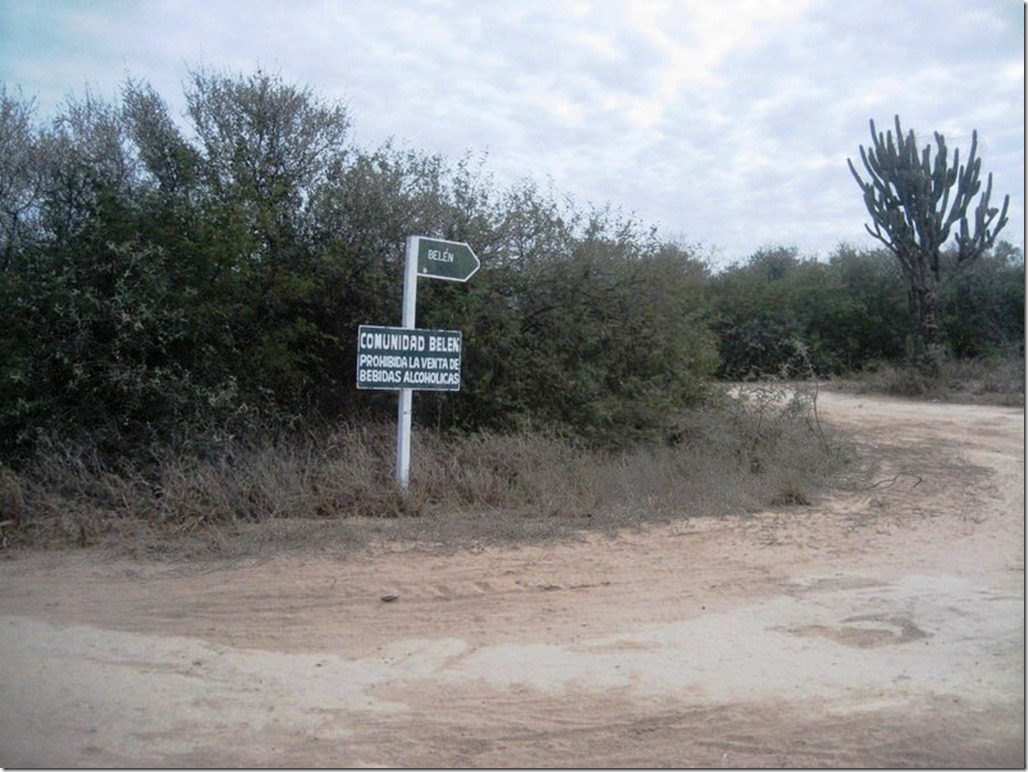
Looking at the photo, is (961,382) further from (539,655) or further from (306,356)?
(539,655)

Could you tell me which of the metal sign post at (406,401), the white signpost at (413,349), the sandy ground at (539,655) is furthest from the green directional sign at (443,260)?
the sandy ground at (539,655)

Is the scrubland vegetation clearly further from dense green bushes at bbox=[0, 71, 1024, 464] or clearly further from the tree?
the tree

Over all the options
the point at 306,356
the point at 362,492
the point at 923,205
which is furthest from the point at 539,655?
the point at 923,205

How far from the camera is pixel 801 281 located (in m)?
31.4

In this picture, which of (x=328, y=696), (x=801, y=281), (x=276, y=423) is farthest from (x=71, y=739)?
(x=801, y=281)

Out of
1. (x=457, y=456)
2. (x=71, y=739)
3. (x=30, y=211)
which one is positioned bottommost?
(x=71, y=739)

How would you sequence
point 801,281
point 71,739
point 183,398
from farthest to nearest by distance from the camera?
1. point 801,281
2. point 183,398
3. point 71,739

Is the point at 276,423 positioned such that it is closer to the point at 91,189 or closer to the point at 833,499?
the point at 91,189

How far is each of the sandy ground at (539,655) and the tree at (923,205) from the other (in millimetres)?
16963

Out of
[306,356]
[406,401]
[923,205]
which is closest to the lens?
[406,401]

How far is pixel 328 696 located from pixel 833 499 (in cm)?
717

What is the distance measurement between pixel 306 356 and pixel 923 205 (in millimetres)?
18161

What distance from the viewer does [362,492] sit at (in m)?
9.45

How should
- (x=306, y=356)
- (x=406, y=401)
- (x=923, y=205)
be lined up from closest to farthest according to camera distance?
(x=406, y=401), (x=306, y=356), (x=923, y=205)
